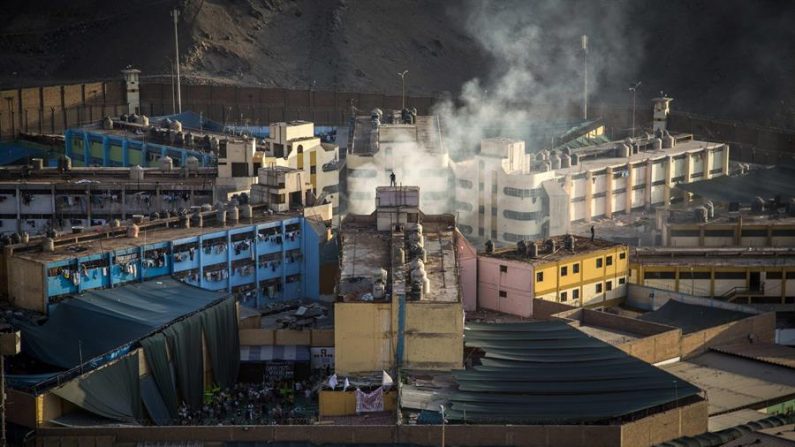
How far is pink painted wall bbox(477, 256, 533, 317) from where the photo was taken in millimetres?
51000

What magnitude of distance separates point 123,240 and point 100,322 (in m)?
5.40

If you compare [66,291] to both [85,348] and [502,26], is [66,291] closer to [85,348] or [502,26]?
[85,348]

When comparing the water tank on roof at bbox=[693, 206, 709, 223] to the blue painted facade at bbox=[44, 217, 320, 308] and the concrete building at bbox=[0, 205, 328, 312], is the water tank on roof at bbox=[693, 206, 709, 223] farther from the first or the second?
the blue painted facade at bbox=[44, 217, 320, 308]

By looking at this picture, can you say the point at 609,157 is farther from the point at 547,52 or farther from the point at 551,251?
the point at 547,52

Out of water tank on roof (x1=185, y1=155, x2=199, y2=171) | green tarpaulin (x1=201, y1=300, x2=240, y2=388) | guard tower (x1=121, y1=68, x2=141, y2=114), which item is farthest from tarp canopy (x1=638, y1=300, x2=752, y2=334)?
guard tower (x1=121, y1=68, x2=141, y2=114)

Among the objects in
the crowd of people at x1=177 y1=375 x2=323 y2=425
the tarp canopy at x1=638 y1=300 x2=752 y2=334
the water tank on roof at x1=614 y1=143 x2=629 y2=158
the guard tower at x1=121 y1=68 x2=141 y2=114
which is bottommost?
the crowd of people at x1=177 y1=375 x2=323 y2=425

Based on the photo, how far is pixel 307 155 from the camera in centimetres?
6372

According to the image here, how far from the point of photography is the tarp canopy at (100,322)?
45.0m

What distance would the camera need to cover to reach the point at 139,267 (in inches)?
1981

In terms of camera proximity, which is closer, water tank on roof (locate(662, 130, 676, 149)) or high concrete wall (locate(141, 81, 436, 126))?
water tank on roof (locate(662, 130, 676, 149))

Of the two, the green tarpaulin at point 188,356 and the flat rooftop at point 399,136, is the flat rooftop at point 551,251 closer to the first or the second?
the green tarpaulin at point 188,356

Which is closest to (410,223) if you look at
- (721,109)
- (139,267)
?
(139,267)

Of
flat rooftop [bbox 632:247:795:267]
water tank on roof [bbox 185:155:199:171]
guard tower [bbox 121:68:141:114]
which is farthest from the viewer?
guard tower [bbox 121:68:141:114]

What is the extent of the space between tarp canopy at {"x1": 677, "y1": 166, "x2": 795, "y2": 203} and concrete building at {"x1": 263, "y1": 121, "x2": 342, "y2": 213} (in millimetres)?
13131
